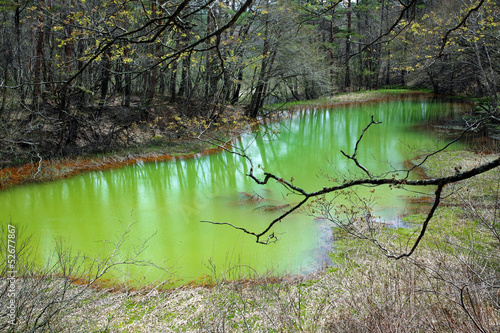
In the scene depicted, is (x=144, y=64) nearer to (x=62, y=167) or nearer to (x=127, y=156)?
(x=127, y=156)

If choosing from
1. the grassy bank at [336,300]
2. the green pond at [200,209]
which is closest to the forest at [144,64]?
the green pond at [200,209]

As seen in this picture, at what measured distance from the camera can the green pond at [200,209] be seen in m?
4.82

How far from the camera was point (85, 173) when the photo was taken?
8797 millimetres

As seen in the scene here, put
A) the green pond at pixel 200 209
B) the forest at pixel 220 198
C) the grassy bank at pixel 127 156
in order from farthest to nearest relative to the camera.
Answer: the grassy bank at pixel 127 156 → the green pond at pixel 200 209 → the forest at pixel 220 198

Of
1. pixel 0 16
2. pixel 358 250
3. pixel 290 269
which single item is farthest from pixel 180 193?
pixel 0 16

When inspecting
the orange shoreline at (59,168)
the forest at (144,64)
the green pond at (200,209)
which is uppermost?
the forest at (144,64)

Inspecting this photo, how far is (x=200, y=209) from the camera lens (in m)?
6.77

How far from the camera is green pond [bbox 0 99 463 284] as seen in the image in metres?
4.82

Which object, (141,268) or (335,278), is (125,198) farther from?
(335,278)

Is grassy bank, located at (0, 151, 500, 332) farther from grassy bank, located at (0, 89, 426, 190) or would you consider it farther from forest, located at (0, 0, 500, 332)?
grassy bank, located at (0, 89, 426, 190)

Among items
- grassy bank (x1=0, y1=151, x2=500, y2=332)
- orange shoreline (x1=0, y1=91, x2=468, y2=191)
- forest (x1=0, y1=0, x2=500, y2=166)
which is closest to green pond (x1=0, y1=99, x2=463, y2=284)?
orange shoreline (x1=0, y1=91, x2=468, y2=191)

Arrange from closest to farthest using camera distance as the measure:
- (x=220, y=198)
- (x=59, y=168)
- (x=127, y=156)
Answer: (x=220, y=198)
(x=59, y=168)
(x=127, y=156)

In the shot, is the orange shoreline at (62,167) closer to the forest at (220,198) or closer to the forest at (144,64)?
the forest at (220,198)

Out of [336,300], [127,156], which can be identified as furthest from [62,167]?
[336,300]
